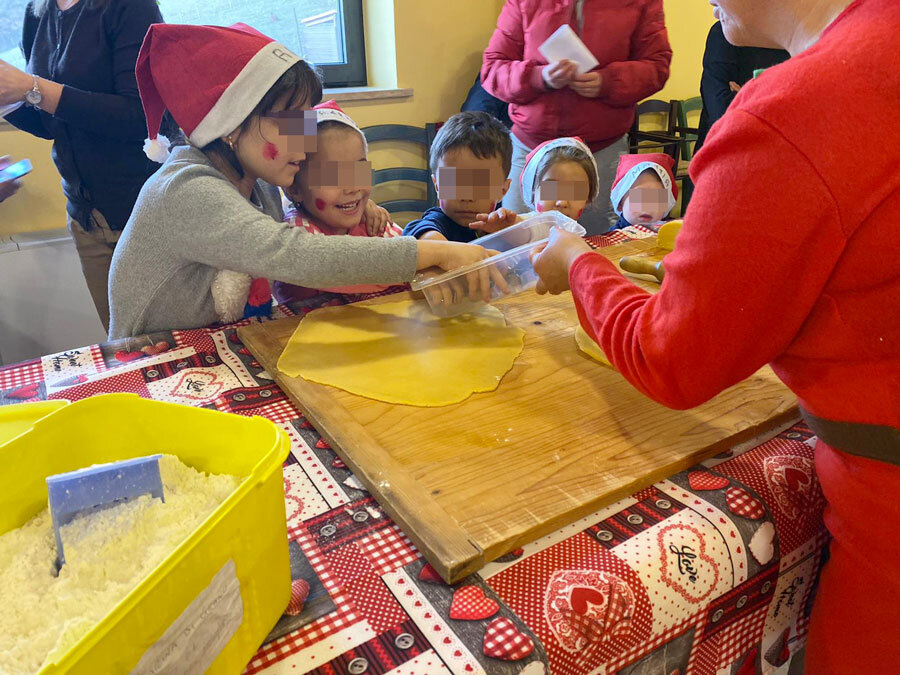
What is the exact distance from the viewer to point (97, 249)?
69.6 inches

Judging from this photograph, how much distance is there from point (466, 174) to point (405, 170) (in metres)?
1.51

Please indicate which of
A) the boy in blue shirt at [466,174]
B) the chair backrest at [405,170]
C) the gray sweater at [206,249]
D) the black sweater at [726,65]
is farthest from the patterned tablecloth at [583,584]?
the black sweater at [726,65]

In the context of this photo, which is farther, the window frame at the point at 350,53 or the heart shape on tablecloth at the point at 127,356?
the window frame at the point at 350,53

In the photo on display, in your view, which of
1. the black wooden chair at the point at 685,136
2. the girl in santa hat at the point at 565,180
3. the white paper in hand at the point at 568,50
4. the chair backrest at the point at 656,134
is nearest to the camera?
the girl in santa hat at the point at 565,180

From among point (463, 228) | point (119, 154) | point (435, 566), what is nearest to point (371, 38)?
point (119, 154)

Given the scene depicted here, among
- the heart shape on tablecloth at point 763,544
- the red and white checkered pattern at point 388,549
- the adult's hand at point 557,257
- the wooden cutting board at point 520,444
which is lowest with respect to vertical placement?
the heart shape on tablecloth at point 763,544

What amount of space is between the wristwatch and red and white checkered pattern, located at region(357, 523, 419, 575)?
1.45 metres

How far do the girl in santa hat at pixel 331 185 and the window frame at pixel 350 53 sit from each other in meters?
1.68

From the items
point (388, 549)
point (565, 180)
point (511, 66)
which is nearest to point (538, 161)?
point (565, 180)

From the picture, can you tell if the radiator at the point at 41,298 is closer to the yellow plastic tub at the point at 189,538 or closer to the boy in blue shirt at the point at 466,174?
the boy in blue shirt at the point at 466,174

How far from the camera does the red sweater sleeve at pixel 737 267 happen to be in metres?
0.46

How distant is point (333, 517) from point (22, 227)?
83.9 inches

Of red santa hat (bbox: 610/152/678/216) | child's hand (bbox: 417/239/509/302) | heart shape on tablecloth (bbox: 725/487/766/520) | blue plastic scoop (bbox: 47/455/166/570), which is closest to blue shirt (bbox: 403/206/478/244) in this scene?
child's hand (bbox: 417/239/509/302)

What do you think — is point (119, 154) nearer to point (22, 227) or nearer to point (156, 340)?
point (22, 227)
